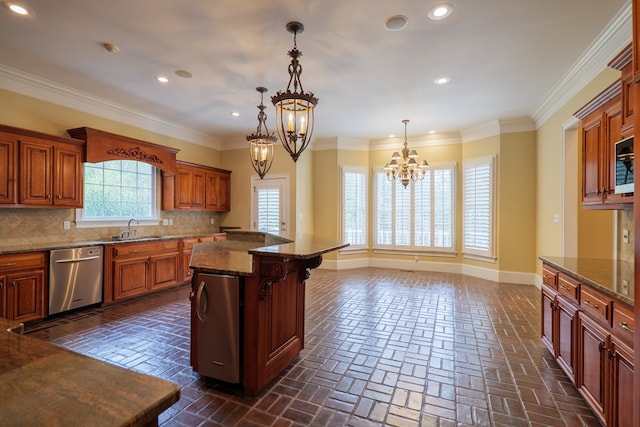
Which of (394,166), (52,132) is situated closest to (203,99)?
(52,132)

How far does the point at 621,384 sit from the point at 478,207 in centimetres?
497

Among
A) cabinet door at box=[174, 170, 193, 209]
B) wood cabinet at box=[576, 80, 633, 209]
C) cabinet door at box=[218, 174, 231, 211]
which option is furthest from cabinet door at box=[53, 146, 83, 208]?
wood cabinet at box=[576, 80, 633, 209]

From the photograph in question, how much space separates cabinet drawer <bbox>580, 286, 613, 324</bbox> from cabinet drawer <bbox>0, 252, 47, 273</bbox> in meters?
5.55

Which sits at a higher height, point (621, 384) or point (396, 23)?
point (396, 23)

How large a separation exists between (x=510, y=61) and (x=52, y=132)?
20.4ft

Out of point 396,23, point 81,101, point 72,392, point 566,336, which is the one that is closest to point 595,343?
point 566,336

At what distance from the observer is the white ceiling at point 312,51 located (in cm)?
272

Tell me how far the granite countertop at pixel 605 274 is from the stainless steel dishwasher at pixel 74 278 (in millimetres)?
5497

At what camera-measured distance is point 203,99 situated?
482 centimetres

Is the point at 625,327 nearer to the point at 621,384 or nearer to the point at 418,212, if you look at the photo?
the point at 621,384

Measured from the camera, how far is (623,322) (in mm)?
1701

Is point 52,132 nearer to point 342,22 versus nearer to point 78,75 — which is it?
point 78,75

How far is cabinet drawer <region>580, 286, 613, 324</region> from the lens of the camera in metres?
1.87

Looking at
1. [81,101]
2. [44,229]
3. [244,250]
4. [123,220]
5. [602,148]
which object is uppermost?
[81,101]
